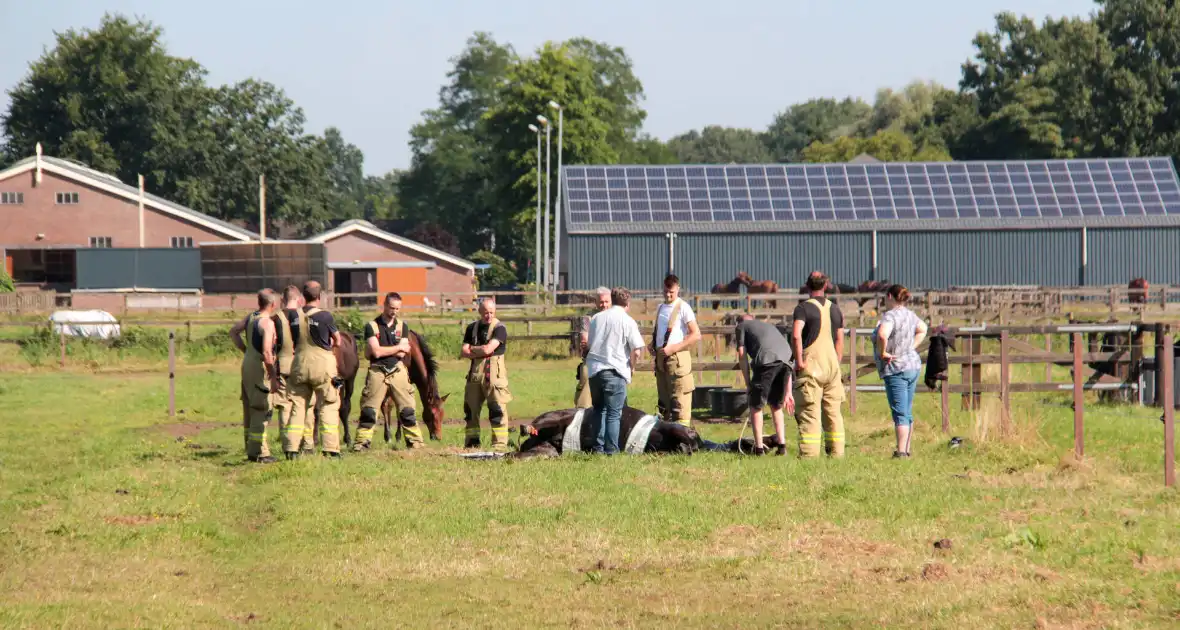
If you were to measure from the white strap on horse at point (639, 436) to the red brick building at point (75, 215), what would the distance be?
197 feet

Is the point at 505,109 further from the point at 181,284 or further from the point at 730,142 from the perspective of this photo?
the point at 730,142

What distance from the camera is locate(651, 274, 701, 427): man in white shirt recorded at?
51.6ft

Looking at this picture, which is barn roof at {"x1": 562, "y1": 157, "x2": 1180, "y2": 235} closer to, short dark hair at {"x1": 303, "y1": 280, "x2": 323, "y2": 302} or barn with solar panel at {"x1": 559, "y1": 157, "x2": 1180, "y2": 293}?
barn with solar panel at {"x1": 559, "y1": 157, "x2": 1180, "y2": 293}

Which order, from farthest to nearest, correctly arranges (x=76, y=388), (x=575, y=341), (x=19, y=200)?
(x=19, y=200) → (x=575, y=341) → (x=76, y=388)

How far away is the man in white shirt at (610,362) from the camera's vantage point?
47.3ft

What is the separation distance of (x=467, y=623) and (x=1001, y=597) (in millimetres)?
2990

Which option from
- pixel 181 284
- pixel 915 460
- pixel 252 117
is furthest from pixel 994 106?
pixel 915 460

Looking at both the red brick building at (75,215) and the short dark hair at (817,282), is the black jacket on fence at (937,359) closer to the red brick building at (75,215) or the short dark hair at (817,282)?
the short dark hair at (817,282)

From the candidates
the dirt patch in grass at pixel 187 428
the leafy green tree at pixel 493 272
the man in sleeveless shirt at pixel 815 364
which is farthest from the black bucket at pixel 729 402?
the leafy green tree at pixel 493 272

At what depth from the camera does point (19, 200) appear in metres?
72.6

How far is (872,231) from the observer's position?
55531mm

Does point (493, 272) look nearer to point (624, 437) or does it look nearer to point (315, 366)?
point (624, 437)

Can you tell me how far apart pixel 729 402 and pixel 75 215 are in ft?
195

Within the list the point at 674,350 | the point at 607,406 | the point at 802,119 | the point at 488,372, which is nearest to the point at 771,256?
the point at 674,350
